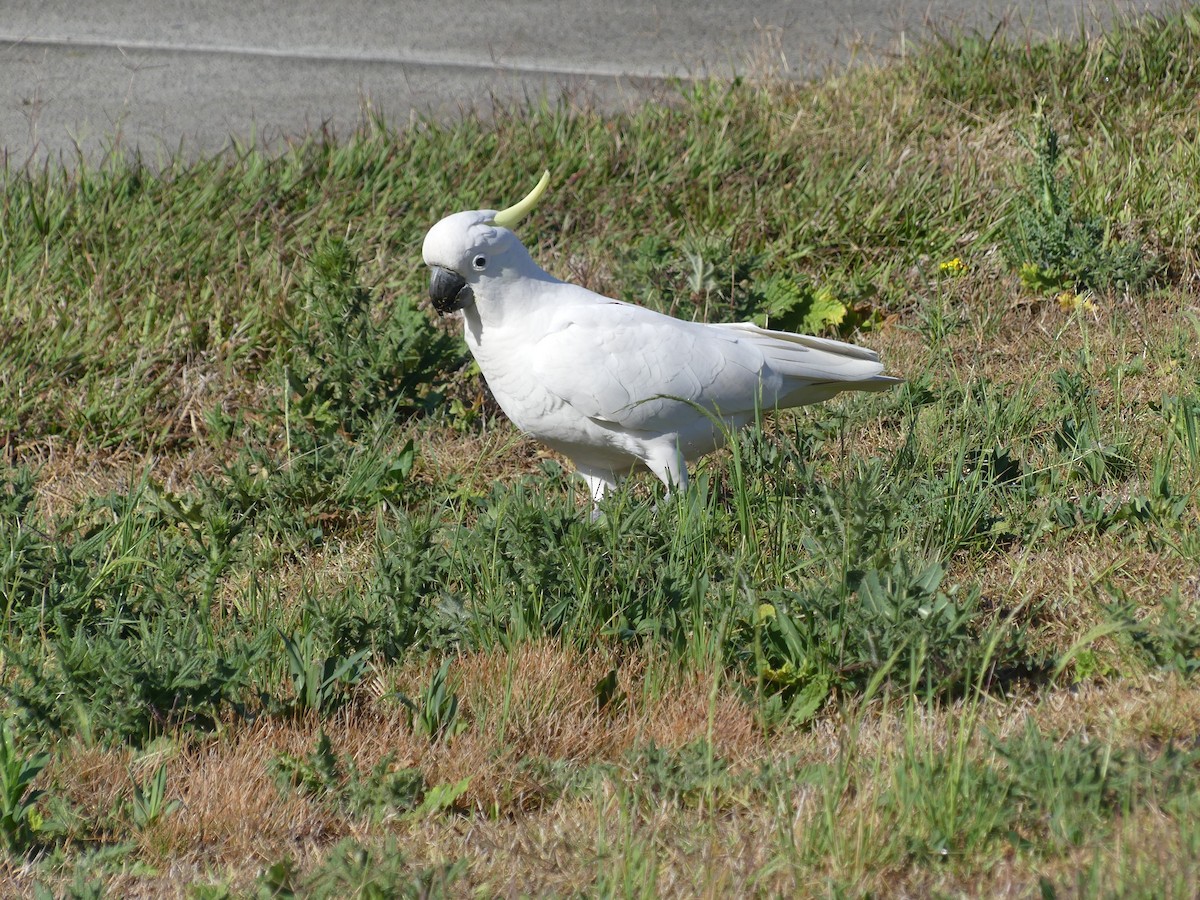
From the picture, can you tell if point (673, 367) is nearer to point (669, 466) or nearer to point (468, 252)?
point (669, 466)

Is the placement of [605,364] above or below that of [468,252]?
below

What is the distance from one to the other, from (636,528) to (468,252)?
0.78 meters

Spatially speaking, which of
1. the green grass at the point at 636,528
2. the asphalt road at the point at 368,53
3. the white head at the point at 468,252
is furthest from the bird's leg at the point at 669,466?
the asphalt road at the point at 368,53

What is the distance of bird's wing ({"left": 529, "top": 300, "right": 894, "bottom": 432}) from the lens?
305 cm

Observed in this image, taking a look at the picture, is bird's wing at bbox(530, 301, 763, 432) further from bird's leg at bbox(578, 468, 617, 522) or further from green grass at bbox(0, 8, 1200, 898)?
bird's leg at bbox(578, 468, 617, 522)

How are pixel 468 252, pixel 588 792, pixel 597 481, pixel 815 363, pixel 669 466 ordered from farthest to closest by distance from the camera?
pixel 597 481
pixel 815 363
pixel 669 466
pixel 468 252
pixel 588 792

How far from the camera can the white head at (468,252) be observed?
3037mm

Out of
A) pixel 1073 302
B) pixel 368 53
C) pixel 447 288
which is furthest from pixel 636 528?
pixel 368 53

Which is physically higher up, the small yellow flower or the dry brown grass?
the small yellow flower

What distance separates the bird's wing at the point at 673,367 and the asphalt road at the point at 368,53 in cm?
256

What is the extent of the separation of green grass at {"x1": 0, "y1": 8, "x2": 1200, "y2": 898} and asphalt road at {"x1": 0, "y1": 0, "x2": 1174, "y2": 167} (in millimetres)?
518

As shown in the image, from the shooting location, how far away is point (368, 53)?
6324mm

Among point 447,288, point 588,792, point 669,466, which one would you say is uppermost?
point 447,288

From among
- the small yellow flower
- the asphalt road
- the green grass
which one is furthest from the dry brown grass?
the asphalt road
